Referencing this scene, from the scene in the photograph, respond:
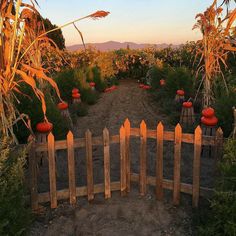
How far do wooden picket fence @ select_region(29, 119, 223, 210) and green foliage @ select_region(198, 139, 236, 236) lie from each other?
0.45 m

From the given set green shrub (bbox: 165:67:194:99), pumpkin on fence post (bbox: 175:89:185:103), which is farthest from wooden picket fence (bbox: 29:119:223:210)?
green shrub (bbox: 165:67:194:99)

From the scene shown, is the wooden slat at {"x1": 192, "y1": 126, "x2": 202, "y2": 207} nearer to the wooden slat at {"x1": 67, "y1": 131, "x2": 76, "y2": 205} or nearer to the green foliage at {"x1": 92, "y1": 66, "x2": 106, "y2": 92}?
the wooden slat at {"x1": 67, "y1": 131, "x2": 76, "y2": 205}

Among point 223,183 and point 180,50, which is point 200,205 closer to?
point 223,183

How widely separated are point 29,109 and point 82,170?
4.04 ft

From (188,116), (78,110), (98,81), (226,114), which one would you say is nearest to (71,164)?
(226,114)

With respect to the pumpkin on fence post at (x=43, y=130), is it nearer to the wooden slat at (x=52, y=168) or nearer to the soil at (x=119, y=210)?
the soil at (x=119, y=210)

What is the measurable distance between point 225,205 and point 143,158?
1.24m

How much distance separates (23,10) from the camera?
438cm

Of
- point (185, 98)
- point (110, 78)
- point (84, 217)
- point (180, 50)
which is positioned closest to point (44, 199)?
point (84, 217)

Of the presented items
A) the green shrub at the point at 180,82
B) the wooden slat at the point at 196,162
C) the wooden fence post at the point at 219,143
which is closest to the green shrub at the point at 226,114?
the wooden fence post at the point at 219,143

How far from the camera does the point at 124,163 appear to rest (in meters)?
4.11

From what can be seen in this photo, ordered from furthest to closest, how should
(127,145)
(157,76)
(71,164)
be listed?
(157,76)
(127,145)
(71,164)

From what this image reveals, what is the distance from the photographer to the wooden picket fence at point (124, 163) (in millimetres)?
3748

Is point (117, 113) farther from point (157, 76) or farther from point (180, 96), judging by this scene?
point (157, 76)
